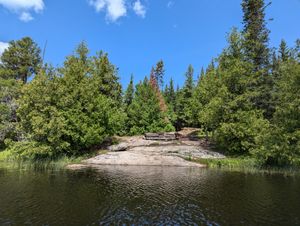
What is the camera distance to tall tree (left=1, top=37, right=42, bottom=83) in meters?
41.7

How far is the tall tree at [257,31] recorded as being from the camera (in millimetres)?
36469

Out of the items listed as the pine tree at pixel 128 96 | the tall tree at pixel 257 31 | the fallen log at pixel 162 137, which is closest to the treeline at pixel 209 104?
the tall tree at pixel 257 31

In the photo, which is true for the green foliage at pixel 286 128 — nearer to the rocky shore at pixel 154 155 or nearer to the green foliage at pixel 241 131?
the green foliage at pixel 241 131

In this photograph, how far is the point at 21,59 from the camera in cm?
4291

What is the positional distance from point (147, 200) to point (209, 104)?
20059mm

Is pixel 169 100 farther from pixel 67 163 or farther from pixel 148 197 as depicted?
pixel 148 197

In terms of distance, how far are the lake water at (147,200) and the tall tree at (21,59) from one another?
28.8m

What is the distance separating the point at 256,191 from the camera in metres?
15.6

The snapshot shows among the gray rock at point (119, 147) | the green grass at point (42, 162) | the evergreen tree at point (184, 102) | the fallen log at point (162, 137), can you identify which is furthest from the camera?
the evergreen tree at point (184, 102)

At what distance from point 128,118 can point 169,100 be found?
18066 mm

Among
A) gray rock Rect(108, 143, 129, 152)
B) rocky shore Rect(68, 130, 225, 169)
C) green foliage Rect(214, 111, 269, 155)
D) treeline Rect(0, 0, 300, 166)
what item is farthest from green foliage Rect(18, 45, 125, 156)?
green foliage Rect(214, 111, 269, 155)

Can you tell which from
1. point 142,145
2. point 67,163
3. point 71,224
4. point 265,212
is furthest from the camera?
point 142,145

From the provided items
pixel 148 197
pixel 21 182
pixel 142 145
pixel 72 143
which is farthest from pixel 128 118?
pixel 148 197

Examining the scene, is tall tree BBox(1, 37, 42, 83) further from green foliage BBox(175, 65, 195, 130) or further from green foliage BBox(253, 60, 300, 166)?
green foliage BBox(253, 60, 300, 166)
